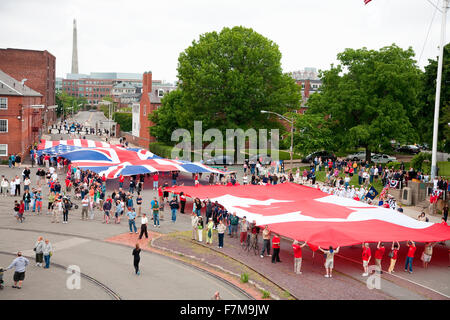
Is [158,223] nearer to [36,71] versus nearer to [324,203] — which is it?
[324,203]

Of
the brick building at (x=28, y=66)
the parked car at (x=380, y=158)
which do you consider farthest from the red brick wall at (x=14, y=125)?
the parked car at (x=380, y=158)

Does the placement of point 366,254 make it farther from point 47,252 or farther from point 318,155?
point 318,155

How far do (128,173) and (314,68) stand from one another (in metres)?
154

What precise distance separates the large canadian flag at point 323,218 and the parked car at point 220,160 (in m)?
22.3

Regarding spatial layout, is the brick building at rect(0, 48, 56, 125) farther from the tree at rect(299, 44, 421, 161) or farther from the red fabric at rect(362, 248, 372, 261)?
the red fabric at rect(362, 248, 372, 261)

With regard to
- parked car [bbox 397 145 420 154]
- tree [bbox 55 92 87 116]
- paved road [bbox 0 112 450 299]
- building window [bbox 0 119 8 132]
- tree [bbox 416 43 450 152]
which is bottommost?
paved road [bbox 0 112 450 299]

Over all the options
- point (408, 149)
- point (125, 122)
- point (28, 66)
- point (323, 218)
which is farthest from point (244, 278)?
point (125, 122)

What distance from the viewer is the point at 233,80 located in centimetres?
4991

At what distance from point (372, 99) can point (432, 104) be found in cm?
917

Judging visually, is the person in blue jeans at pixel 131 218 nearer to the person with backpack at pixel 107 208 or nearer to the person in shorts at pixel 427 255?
the person with backpack at pixel 107 208

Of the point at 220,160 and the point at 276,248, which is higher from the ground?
the point at 220,160

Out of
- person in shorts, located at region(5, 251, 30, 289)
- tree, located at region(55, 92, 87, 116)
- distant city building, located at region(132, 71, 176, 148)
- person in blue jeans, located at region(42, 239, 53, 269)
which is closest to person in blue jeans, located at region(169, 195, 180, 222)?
person in blue jeans, located at region(42, 239, 53, 269)

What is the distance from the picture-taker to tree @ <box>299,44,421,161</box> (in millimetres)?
44625

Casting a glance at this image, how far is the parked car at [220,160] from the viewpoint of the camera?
52.0m
